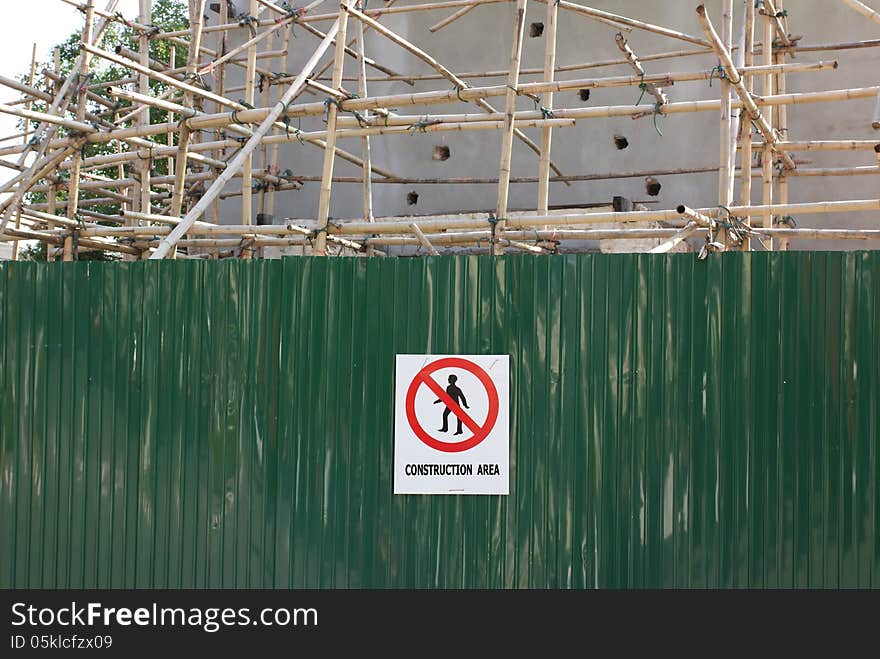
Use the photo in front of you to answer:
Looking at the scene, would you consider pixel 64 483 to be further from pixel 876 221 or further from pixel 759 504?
pixel 876 221

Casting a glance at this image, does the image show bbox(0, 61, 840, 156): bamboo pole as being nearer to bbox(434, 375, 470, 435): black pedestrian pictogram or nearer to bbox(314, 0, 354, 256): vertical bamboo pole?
bbox(314, 0, 354, 256): vertical bamboo pole

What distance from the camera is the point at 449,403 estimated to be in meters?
5.75

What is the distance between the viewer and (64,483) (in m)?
6.08

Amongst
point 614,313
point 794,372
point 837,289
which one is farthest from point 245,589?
point 837,289

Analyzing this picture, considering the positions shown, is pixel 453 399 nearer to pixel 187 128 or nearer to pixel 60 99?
pixel 187 128

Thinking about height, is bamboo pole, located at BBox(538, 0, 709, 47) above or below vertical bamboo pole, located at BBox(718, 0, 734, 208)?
above

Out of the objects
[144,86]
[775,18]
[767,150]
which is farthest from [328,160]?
[775,18]

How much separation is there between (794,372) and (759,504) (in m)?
0.71

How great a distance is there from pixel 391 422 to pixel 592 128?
27.0 feet

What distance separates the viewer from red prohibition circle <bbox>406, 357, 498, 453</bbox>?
225 inches

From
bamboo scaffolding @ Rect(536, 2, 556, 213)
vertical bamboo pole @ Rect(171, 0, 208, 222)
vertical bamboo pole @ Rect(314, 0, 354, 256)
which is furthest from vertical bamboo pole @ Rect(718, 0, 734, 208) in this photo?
vertical bamboo pole @ Rect(171, 0, 208, 222)

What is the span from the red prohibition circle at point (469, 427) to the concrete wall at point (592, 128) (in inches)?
287

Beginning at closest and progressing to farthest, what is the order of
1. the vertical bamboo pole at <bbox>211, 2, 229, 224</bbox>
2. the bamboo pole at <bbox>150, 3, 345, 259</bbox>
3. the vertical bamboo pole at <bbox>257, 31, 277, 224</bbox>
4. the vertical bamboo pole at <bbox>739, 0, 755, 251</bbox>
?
1. the bamboo pole at <bbox>150, 3, 345, 259</bbox>
2. the vertical bamboo pole at <bbox>739, 0, 755, 251</bbox>
3. the vertical bamboo pole at <bbox>257, 31, 277, 224</bbox>
4. the vertical bamboo pole at <bbox>211, 2, 229, 224</bbox>

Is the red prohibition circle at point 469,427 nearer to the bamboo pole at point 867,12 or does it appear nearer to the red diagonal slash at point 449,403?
the red diagonal slash at point 449,403
